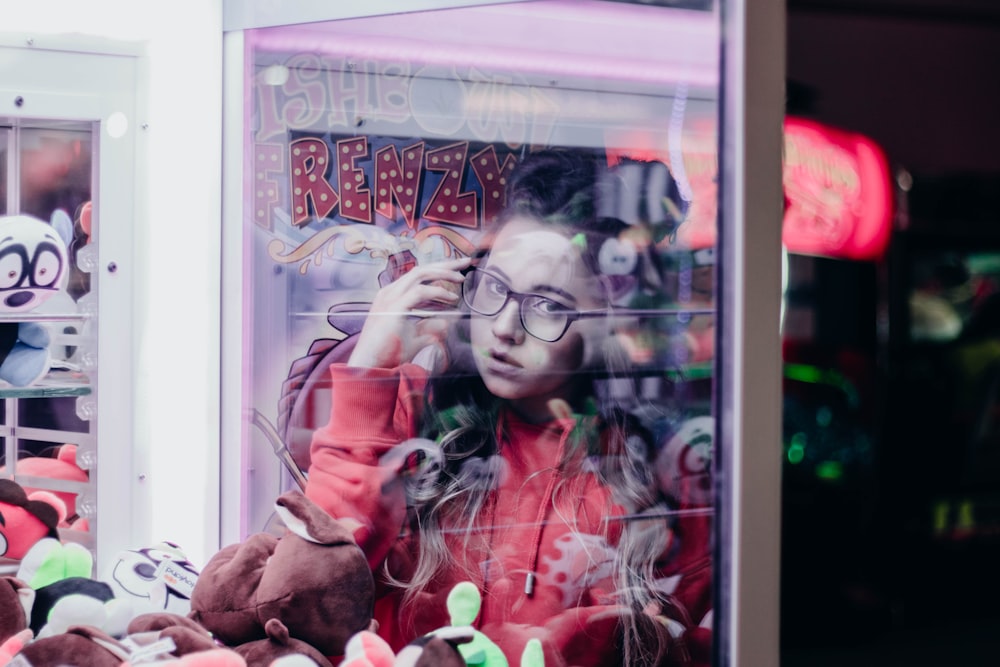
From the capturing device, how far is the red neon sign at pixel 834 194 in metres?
4.85

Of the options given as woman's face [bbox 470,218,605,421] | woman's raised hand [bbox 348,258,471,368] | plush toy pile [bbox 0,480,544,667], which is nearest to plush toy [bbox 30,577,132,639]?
plush toy pile [bbox 0,480,544,667]

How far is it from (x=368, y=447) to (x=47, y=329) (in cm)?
61

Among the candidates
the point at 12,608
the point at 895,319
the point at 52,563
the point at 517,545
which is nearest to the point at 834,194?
the point at 895,319

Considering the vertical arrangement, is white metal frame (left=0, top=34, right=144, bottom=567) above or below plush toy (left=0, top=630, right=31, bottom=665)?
above

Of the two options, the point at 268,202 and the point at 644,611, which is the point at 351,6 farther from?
the point at 644,611

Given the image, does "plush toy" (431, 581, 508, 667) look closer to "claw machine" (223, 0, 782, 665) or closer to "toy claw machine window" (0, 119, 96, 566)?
"claw machine" (223, 0, 782, 665)

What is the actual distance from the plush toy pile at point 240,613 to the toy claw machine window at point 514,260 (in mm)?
104

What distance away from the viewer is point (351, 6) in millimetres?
1567

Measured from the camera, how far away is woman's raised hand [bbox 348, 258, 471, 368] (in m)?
1.54

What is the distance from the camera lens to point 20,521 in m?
1.54

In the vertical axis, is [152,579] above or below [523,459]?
below

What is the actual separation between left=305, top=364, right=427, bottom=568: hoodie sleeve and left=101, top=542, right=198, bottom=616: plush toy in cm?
26

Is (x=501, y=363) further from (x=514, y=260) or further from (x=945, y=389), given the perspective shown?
(x=945, y=389)

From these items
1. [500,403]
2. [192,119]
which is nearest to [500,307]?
[500,403]
